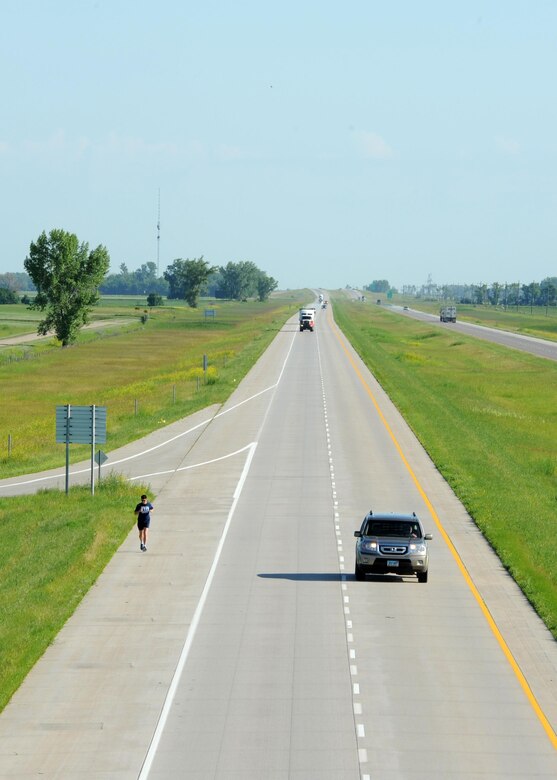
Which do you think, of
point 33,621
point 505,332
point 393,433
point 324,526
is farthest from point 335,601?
point 505,332

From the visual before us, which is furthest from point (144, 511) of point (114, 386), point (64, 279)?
point (64, 279)

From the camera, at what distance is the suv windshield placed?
1211 inches

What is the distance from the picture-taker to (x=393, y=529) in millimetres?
30828

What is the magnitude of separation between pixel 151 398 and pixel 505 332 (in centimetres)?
10661

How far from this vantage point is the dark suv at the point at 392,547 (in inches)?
1202

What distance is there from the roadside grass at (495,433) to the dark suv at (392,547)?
271 centimetres

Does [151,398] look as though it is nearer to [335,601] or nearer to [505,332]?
[335,601]

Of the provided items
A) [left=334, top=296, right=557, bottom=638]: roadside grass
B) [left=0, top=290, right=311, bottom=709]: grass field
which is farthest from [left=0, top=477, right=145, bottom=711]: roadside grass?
[left=334, top=296, right=557, bottom=638]: roadside grass

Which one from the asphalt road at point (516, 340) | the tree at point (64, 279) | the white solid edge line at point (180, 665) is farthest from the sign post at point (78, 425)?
the tree at point (64, 279)

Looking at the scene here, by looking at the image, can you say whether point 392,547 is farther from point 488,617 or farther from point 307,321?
point 307,321

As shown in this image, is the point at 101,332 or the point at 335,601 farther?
the point at 101,332

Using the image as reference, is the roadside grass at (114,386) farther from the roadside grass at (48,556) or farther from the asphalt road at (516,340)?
the asphalt road at (516,340)

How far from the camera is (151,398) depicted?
8481 cm

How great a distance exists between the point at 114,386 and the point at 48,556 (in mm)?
64157
